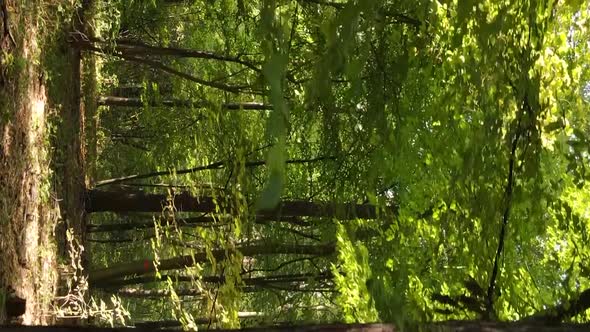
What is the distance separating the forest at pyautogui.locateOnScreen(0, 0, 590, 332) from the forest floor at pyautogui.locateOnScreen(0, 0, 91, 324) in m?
0.02

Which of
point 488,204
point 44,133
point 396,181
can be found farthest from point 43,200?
point 488,204

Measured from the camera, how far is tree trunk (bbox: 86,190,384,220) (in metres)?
4.92

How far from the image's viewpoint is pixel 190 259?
18.8 feet

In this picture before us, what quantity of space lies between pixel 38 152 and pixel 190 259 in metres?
1.42

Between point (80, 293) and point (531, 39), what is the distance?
3999 millimetres

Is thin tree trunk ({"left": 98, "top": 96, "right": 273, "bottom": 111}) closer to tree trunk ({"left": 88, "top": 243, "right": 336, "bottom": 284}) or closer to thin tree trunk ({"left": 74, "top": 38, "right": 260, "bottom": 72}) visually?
thin tree trunk ({"left": 74, "top": 38, "right": 260, "bottom": 72})

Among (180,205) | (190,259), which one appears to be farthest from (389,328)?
(190,259)

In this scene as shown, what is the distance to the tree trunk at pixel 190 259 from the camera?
543 cm

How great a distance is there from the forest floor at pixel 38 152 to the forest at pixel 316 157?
20mm

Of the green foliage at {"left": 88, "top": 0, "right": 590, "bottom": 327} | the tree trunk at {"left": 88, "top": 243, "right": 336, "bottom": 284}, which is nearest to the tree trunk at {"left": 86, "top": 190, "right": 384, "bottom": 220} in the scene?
the green foliage at {"left": 88, "top": 0, "right": 590, "bottom": 327}

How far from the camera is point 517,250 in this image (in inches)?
148

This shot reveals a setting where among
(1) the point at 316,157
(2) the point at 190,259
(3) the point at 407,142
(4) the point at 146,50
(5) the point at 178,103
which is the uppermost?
(4) the point at 146,50

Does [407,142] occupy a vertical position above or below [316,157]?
above

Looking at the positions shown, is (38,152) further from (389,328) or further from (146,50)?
(389,328)
